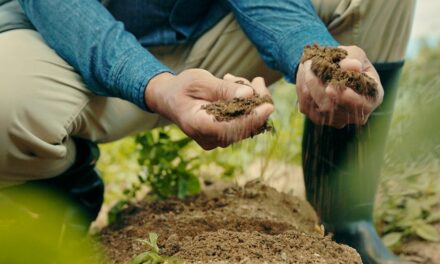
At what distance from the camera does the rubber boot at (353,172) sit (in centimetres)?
207

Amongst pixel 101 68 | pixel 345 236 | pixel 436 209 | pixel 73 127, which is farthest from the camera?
pixel 436 209

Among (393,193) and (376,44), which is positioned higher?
(376,44)

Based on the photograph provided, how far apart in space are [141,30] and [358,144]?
0.77 m

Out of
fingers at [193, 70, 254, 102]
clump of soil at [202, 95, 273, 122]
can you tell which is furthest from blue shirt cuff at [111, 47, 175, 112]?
clump of soil at [202, 95, 273, 122]

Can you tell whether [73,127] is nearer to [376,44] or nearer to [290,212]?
[290,212]

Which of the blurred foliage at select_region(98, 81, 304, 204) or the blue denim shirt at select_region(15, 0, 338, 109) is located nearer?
the blue denim shirt at select_region(15, 0, 338, 109)

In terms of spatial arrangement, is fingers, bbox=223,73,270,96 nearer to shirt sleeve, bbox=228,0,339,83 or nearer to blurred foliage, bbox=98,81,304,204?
shirt sleeve, bbox=228,0,339,83

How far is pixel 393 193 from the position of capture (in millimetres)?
2529

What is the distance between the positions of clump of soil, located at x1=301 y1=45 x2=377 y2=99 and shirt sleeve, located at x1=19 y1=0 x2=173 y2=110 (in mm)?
400

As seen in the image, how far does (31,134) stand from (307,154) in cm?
93

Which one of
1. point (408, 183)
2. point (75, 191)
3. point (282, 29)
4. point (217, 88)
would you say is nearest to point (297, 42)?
point (282, 29)

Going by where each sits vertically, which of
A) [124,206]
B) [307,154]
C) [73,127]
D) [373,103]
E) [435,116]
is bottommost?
[124,206]

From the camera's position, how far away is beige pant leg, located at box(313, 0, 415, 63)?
1.96m

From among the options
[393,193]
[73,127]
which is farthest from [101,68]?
[393,193]
